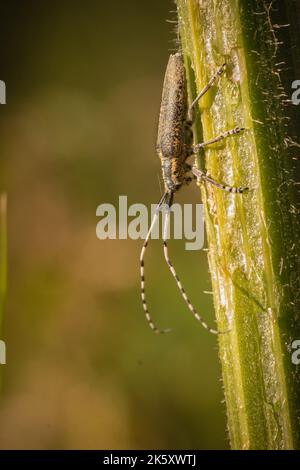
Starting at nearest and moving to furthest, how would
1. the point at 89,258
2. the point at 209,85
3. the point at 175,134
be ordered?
the point at 209,85 < the point at 175,134 < the point at 89,258

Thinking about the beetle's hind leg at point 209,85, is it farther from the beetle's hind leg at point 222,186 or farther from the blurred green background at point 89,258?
the blurred green background at point 89,258

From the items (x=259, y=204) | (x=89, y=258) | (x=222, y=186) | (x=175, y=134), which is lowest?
(x=259, y=204)

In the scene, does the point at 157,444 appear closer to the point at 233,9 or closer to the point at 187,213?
the point at 187,213

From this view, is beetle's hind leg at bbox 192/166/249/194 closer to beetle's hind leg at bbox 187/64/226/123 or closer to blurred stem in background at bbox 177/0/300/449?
blurred stem in background at bbox 177/0/300/449

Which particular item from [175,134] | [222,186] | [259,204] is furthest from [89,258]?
[259,204]

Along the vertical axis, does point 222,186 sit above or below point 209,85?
below

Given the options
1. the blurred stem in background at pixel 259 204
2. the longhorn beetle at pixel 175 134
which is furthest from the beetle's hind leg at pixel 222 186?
the longhorn beetle at pixel 175 134

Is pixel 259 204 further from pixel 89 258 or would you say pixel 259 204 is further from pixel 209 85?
pixel 89 258

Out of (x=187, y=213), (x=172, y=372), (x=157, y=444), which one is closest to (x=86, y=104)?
(x=187, y=213)
